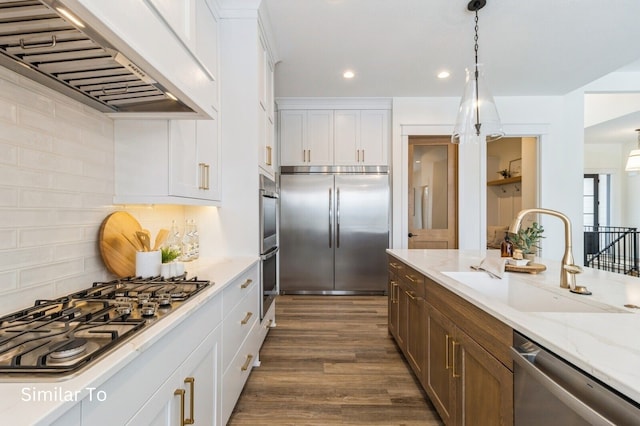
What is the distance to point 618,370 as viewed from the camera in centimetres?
65

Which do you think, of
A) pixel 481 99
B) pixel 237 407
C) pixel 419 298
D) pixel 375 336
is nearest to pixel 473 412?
pixel 419 298

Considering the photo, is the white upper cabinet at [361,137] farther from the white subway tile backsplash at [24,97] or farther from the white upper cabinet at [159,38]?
the white subway tile backsplash at [24,97]

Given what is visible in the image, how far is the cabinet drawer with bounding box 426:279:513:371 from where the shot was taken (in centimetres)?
105

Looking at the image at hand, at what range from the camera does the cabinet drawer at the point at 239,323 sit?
1.60 metres

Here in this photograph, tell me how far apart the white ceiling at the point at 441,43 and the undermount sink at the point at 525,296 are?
2131 millimetres

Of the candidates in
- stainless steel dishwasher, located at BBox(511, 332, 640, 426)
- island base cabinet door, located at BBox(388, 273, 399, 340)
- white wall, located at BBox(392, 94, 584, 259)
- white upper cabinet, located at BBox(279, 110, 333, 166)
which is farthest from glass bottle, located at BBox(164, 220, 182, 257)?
white wall, located at BBox(392, 94, 584, 259)

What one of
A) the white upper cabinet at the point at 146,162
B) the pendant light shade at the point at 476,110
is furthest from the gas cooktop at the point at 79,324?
the pendant light shade at the point at 476,110

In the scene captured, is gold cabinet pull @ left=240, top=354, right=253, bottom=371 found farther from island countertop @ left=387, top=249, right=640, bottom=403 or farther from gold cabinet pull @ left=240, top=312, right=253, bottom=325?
island countertop @ left=387, top=249, right=640, bottom=403

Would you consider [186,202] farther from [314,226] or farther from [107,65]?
[314,226]

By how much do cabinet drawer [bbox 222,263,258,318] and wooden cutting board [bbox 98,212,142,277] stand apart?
528 mm

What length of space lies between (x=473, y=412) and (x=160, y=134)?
6.53 feet

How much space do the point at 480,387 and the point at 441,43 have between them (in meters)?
3.03

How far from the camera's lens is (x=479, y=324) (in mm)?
1221

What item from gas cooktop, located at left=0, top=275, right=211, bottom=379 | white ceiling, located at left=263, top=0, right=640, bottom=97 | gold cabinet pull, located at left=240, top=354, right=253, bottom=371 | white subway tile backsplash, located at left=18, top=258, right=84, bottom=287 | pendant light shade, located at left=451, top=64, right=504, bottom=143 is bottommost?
gold cabinet pull, located at left=240, top=354, right=253, bottom=371
